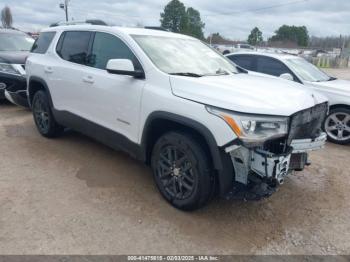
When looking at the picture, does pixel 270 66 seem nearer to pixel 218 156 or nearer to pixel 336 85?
pixel 336 85

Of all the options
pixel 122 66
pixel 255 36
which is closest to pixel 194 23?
pixel 255 36

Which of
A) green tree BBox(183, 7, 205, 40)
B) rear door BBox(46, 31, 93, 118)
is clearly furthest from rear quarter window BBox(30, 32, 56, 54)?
green tree BBox(183, 7, 205, 40)

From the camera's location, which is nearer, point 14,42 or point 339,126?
point 339,126

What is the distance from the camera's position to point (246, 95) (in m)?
3.16

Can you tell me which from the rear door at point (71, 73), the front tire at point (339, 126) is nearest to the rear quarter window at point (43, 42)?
the rear door at point (71, 73)

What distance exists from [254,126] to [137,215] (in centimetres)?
151

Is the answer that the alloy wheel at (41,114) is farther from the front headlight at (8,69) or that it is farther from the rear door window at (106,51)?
the front headlight at (8,69)

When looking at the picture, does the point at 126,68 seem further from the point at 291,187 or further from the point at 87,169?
the point at 291,187

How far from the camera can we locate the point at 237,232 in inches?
131

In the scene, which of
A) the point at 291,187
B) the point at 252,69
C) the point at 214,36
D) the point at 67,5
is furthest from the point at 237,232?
the point at 214,36

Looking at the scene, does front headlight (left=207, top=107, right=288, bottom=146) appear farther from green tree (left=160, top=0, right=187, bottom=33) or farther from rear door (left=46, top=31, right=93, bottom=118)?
green tree (left=160, top=0, right=187, bottom=33)

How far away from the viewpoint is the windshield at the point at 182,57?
3.83 meters

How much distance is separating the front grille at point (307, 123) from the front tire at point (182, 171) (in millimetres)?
849

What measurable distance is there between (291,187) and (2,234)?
129 inches
